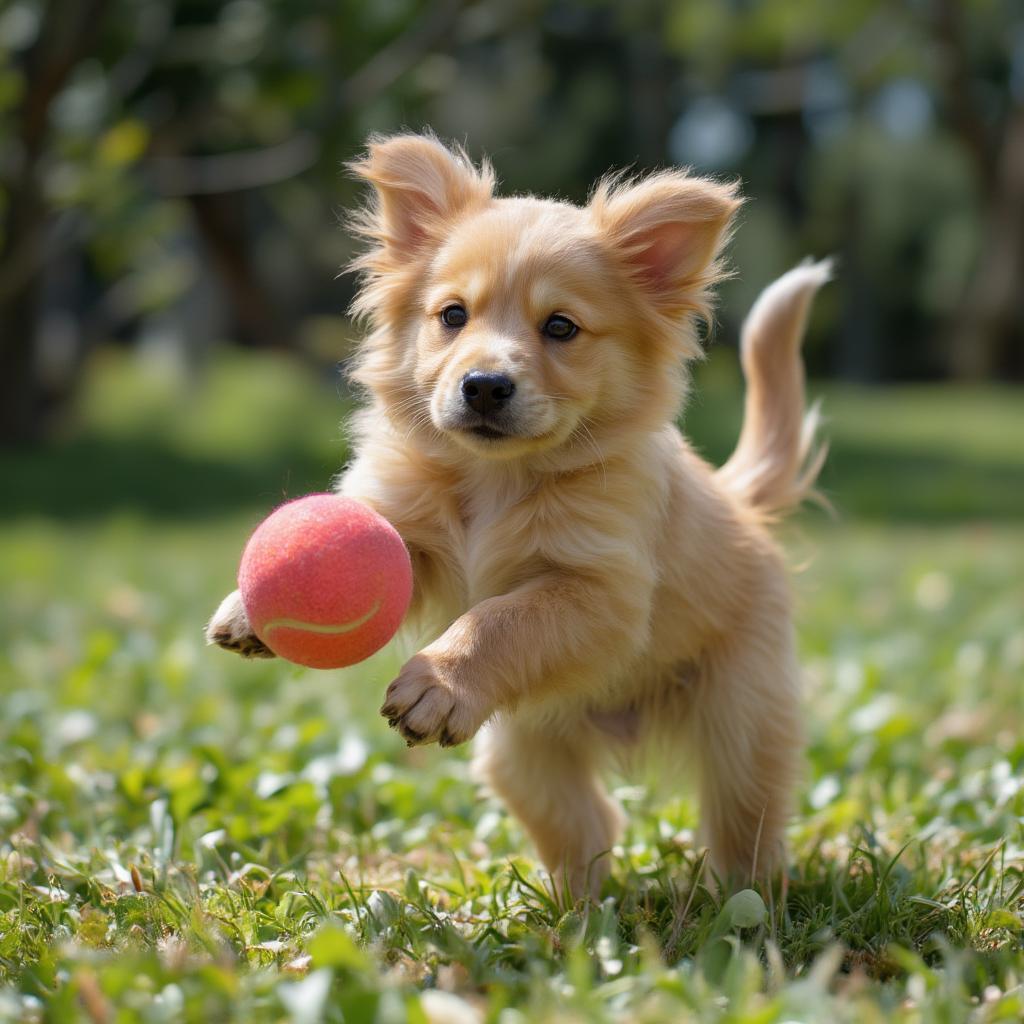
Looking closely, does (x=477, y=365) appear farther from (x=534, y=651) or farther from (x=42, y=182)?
(x=42, y=182)

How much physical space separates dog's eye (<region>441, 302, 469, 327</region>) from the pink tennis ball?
0.71 meters

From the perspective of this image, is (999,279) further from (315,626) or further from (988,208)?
(315,626)

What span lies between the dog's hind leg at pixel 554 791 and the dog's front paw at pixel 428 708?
0.69 meters

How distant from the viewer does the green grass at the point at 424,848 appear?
80.1 inches

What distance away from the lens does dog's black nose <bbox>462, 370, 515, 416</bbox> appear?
2799mm

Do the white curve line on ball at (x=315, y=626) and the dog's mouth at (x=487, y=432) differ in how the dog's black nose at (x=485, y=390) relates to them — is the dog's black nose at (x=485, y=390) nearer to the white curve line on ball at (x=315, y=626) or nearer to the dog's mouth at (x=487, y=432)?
the dog's mouth at (x=487, y=432)

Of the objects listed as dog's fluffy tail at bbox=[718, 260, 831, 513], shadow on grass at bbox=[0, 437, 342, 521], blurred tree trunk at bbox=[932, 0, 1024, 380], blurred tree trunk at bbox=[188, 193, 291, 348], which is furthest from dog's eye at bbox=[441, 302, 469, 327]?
blurred tree trunk at bbox=[932, 0, 1024, 380]

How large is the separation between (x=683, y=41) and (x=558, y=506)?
54.8ft

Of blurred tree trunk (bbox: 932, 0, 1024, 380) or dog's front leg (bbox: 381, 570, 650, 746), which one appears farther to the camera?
blurred tree trunk (bbox: 932, 0, 1024, 380)

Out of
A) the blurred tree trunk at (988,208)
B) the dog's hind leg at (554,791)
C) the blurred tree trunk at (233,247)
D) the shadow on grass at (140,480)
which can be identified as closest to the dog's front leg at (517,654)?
the dog's hind leg at (554,791)

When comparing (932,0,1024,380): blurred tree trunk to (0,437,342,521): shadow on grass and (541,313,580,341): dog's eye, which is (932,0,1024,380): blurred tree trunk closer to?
(0,437,342,521): shadow on grass

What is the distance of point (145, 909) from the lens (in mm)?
2582

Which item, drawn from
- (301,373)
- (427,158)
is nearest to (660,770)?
(427,158)

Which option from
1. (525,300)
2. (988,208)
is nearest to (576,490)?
(525,300)
